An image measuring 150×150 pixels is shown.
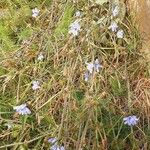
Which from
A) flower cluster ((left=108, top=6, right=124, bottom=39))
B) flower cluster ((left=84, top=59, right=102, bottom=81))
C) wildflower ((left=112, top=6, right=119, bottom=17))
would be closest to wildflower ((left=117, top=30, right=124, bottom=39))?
flower cluster ((left=108, top=6, right=124, bottom=39))

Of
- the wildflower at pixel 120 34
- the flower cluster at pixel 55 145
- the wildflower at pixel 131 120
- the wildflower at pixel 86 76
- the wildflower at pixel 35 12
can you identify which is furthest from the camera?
the wildflower at pixel 35 12

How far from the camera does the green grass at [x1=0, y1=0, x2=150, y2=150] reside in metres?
2.05

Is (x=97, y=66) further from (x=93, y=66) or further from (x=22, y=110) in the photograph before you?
(x=22, y=110)

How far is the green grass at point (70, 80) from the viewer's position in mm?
2055

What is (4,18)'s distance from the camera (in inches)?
114

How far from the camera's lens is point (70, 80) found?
7.51 ft

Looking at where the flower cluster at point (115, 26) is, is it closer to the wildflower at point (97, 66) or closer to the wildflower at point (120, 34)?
the wildflower at point (120, 34)

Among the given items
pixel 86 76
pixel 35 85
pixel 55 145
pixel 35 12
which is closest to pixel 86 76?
pixel 86 76

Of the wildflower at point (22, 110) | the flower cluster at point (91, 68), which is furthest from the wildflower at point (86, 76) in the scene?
the wildflower at point (22, 110)

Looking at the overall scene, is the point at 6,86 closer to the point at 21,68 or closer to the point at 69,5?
the point at 21,68

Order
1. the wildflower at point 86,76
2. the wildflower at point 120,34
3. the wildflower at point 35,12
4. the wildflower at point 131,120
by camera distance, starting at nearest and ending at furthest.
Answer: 1. the wildflower at point 131,120
2. the wildflower at point 86,76
3. the wildflower at point 120,34
4. the wildflower at point 35,12

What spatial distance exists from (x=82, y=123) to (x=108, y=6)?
947mm

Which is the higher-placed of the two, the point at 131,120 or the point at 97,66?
the point at 97,66

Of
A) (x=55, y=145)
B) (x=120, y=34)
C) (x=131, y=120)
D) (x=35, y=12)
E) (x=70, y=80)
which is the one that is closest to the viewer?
(x=55, y=145)
